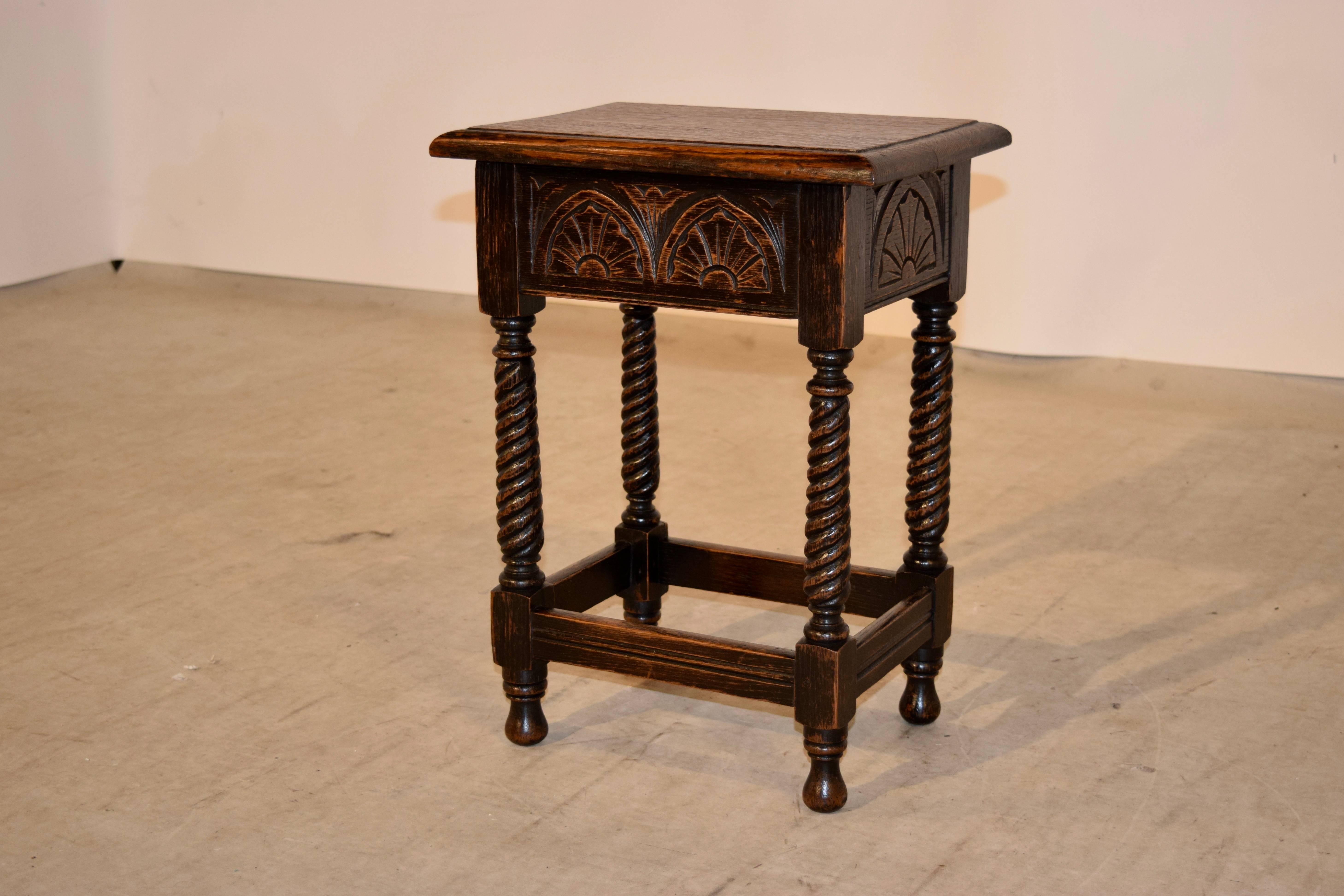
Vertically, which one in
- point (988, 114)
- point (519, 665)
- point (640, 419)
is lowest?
point (519, 665)

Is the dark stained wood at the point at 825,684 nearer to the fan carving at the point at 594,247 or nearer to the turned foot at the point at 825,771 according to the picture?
the turned foot at the point at 825,771

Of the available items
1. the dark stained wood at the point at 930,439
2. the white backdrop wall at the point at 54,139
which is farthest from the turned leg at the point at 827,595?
the white backdrop wall at the point at 54,139

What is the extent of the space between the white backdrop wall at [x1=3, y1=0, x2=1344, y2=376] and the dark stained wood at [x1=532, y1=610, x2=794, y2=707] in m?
3.15

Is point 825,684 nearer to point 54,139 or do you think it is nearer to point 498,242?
point 498,242

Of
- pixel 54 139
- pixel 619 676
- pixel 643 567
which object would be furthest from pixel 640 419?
pixel 54 139

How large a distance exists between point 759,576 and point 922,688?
331mm

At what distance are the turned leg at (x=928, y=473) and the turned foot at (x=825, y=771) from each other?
32 cm

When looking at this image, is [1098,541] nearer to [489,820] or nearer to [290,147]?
[489,820]

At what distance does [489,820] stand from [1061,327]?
11.2 ft

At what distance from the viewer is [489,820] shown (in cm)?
228

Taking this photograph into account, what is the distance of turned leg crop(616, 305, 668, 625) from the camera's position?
266 cm

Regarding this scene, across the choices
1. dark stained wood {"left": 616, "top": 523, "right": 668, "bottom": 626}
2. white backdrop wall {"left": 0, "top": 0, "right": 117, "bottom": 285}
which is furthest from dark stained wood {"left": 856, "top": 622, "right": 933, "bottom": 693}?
white backdrop wall {"left": 0, "top": 0, "right": 117, "bottom": 285}

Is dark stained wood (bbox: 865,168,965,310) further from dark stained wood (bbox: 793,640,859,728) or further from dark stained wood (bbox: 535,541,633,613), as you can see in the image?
dark stained wood (bbox: 535,541,633,613)

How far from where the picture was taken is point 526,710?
2523 mm
